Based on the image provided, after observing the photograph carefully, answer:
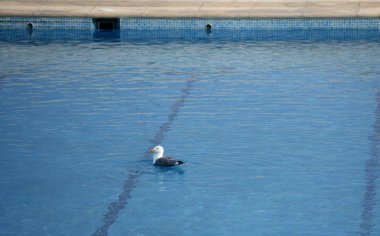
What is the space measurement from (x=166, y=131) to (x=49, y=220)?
122 inches

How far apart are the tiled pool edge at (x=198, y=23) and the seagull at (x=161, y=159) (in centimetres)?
887

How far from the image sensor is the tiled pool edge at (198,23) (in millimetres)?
17922

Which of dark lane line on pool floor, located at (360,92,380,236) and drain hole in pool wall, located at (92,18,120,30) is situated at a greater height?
drain hole in pool wall, located at (92,18,120,30)

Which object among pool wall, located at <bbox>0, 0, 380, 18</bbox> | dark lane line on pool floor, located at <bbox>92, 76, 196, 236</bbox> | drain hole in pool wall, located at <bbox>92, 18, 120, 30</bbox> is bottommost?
dark lane line on pool floor, located at <bbox>92, 76, 196, 236</bbox>

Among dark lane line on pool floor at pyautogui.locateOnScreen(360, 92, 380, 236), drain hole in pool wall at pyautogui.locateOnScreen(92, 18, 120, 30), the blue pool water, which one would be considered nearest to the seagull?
the blue pool water

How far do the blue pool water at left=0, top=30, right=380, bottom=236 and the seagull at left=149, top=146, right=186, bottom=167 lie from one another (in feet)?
0.37

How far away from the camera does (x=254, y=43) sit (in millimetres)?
17016

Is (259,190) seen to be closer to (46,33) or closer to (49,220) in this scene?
(49,220)

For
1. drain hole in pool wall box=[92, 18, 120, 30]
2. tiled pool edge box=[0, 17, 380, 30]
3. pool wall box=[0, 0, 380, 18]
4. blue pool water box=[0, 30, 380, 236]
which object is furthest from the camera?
drain hole in pool wall box=[92, 18, 120, 30]

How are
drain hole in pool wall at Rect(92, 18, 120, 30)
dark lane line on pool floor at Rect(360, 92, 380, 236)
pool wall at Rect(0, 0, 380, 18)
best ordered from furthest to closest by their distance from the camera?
drain hole in pool wall at Rect(92, 18, 120, 30) → pool wall at Rect(0, 0, 380, 18) → dark lane line on pool floor at Rect(360, 92, 380, 236)

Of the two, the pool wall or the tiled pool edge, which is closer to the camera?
the tiled pool edge

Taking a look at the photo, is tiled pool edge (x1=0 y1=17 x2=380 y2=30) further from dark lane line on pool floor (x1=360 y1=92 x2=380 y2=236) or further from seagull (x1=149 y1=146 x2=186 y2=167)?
seagull (x1=149 y1=146 x2=186 y2=167)

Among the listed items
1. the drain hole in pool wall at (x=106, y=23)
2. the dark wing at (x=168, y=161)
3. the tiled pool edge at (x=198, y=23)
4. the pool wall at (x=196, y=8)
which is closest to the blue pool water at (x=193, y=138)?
the dark wing at (x=168, y=161)

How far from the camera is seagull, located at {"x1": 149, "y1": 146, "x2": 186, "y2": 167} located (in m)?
9.46
